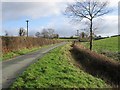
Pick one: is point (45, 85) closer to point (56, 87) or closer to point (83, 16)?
point (56, 87)

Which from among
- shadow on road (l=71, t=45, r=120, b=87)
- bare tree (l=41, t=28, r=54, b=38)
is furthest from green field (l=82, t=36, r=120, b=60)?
bare tree (l=41, t=28, r=54, b=38)

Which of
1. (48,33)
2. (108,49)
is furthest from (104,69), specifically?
(48,33)

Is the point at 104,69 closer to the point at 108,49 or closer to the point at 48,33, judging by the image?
the point at 108,49

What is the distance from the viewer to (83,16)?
5347cm

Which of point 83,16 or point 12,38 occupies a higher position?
point 83,16

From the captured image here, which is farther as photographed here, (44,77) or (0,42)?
(0,42)

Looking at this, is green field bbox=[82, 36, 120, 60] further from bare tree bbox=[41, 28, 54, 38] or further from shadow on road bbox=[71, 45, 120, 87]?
bare tree bbox=[41, 28, 54, 38]

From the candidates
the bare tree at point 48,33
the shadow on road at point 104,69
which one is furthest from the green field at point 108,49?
the bare tree at point 48,33

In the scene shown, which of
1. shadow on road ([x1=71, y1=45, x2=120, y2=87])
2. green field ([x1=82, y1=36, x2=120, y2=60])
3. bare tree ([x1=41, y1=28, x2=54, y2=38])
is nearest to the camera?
shadow on road ([x1=71, y1=45, x2=120, y2=87])

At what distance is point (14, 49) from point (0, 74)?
21862 millimetres

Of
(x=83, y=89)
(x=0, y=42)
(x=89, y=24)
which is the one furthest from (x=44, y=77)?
(x=89, y=24)

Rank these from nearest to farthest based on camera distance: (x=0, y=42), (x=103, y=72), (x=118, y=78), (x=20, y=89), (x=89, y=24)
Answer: (x=20, y=89) < (x=118, y=78) < (x=103, y=72) < (x=0, y=42) < (x=89, y=24)

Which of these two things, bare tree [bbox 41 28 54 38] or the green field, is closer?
the green field

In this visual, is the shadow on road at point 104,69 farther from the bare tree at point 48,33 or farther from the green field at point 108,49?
the bare tree at point 48,33
